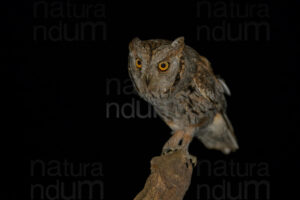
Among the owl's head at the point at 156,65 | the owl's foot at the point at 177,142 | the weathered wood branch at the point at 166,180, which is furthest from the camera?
the owl's foot at the point at 177,142

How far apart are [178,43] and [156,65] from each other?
6.8 inches

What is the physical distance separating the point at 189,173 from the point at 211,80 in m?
0.57

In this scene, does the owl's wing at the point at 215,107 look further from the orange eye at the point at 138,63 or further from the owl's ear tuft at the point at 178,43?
the orange eye at the point at 138,63

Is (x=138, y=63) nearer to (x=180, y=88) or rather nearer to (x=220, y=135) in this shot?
(x=180, y=88)

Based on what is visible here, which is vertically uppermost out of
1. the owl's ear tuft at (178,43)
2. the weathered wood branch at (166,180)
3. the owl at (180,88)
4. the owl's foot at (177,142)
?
the owl's ear tuft at (178,43)

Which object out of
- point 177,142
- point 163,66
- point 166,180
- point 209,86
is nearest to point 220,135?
point 177,142

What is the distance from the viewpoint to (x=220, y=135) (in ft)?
8.89

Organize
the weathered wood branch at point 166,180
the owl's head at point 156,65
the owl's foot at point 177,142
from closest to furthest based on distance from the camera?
1. the owl's head at point 156,65
2. the weathered wood branch at point 166,180
3. the owl's foot at point 177,142

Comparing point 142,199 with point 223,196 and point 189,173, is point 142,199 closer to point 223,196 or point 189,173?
point 189,173

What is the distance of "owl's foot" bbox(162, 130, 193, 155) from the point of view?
2498mm

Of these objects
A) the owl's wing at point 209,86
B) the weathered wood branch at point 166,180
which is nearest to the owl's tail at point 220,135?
the owl's wing at point 209,86

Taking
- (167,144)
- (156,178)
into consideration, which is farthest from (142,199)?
(167,144)

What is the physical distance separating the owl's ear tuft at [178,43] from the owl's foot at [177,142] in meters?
0.68

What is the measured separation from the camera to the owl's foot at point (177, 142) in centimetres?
250
